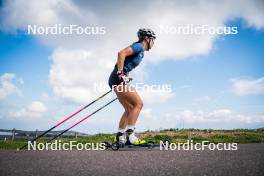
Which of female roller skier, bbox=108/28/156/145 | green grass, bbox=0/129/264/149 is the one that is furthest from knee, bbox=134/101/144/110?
green grass, bbox=0/129/264/149

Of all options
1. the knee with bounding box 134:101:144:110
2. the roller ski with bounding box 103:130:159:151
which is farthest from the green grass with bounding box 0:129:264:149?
the knee with bounding box 134:101:144:110

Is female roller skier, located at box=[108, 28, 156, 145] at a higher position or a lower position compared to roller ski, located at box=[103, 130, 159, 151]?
higher

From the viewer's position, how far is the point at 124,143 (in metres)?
6.76

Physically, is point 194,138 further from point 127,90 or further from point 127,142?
point 127,90

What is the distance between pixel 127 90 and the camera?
6.68 meters

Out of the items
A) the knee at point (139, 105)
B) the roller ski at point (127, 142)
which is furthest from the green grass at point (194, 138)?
the knee at point (139, 105)

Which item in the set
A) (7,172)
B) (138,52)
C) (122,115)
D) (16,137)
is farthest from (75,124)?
(16,137)

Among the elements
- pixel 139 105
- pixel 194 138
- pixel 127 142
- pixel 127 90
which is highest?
pixel 127 90

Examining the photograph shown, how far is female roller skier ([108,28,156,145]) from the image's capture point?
662cm

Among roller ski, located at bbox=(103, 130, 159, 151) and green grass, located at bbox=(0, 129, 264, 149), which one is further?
green grass, located at bbox=(0, 129, 264, 149)

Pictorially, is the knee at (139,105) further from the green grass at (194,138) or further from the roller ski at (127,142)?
the green grass at (194,138)

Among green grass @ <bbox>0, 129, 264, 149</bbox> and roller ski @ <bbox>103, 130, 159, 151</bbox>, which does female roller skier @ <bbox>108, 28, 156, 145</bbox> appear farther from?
green grass @ <bbox>0, 129, 264, 149</bbox>

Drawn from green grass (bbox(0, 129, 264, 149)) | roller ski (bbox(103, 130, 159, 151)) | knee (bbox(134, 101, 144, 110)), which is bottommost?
green grass (bbox(0, 129, 264, 149))

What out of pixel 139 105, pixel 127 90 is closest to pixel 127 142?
pixel 139 105
